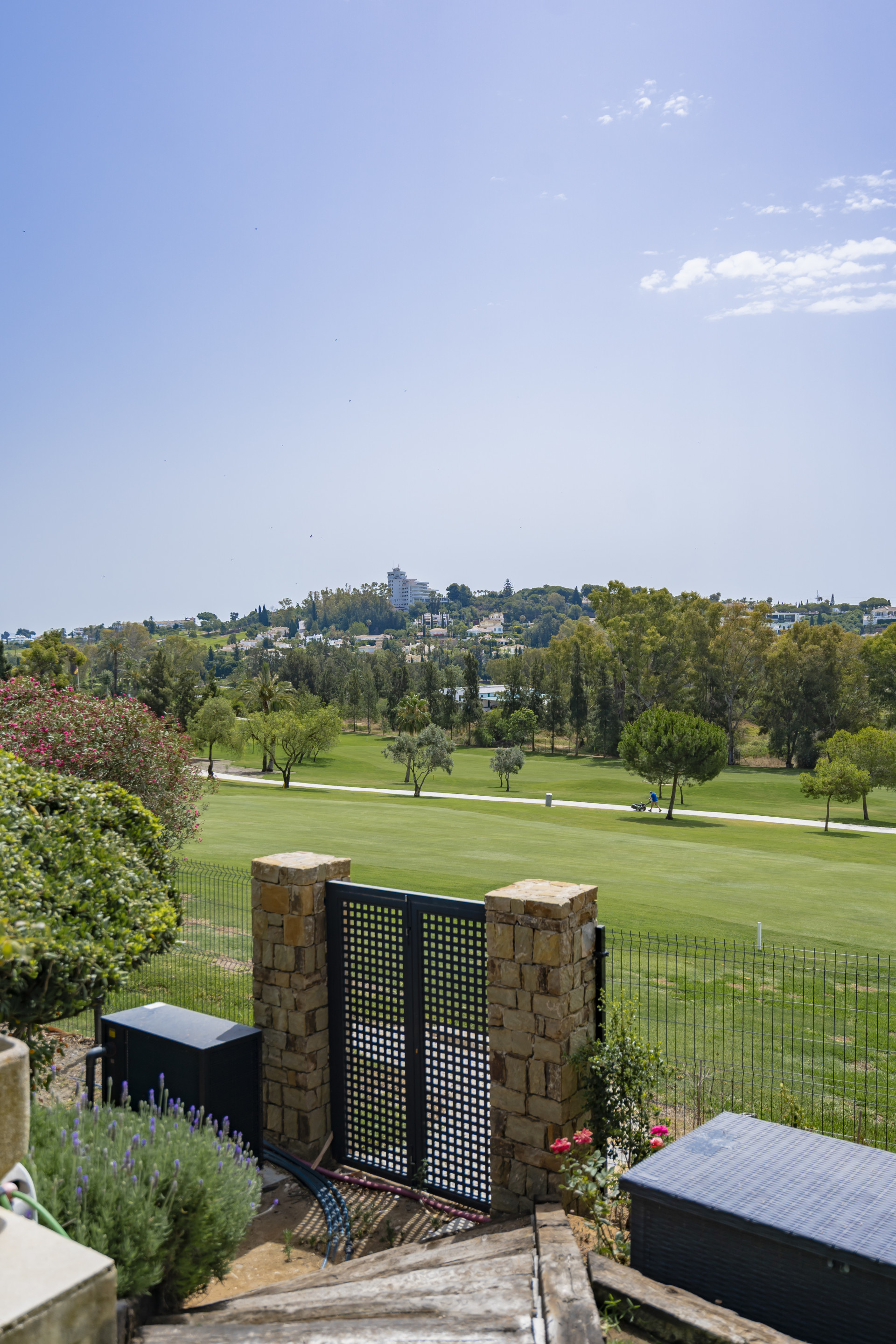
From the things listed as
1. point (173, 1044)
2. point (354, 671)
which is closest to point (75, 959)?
point (173, 1044)

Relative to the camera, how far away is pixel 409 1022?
7.60 meters

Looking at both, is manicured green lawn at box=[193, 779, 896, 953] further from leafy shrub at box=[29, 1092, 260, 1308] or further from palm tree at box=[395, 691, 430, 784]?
palm tree at box=[395, 691, 430, 784]

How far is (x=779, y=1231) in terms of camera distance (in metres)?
4.44

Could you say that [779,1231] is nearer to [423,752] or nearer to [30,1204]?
[30,1204]

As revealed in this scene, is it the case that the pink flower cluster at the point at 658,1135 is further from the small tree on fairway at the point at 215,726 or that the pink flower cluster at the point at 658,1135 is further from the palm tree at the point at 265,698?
the small tree on fairway at the point at 215,726

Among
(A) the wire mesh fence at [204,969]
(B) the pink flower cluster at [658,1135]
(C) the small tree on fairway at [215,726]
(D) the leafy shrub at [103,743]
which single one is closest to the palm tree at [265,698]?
(C) the small tree on fairway at [215,726]

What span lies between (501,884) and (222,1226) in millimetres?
14611

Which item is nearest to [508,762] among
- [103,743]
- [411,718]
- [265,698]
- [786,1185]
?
[411,718]

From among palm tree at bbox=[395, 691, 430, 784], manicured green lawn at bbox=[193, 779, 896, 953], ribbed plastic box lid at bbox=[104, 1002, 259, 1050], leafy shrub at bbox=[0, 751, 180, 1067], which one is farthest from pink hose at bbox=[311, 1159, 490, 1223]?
palm tree at bbox=[395, 691, 430, 784]

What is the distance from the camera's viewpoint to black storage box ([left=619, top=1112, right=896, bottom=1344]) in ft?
14.2

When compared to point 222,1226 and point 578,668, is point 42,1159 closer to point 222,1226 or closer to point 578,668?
point 222,1226

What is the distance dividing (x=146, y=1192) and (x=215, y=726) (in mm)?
58923

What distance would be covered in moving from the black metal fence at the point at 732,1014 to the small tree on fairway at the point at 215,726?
4651 cm

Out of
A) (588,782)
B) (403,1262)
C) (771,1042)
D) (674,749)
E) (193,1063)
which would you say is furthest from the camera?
(588,782)
